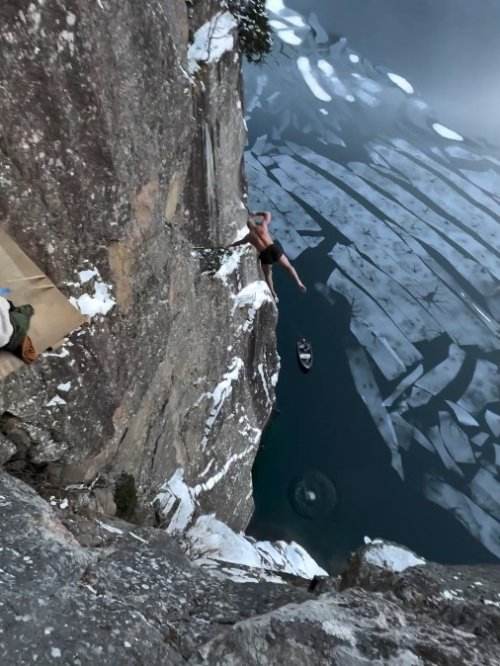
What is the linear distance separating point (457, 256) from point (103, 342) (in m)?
22.8

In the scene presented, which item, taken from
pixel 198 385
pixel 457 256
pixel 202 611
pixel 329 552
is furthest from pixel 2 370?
pixel 457 256

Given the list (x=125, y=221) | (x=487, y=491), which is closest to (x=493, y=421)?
(x=487, y=491)

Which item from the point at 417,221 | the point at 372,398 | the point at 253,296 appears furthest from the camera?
the point at 417,221

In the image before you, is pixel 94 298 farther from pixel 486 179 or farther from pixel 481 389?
pixel 486 179

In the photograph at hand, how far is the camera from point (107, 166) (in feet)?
15.0

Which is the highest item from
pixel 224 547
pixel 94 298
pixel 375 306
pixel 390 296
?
pixel 390 296

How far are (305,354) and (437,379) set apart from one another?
502 cm

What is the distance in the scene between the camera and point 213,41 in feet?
21.3

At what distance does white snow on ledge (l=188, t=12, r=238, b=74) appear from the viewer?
6.30 meters

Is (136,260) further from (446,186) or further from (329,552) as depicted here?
(446,186)

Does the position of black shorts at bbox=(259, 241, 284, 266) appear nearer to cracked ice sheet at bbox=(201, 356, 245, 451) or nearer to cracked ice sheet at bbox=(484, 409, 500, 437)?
cracked ice sheet at bbox=(201, 356, 245, 451)

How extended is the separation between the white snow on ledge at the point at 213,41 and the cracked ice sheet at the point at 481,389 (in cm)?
1488

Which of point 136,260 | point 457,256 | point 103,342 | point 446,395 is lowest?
point 103,342

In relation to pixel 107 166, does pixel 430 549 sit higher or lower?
lower
